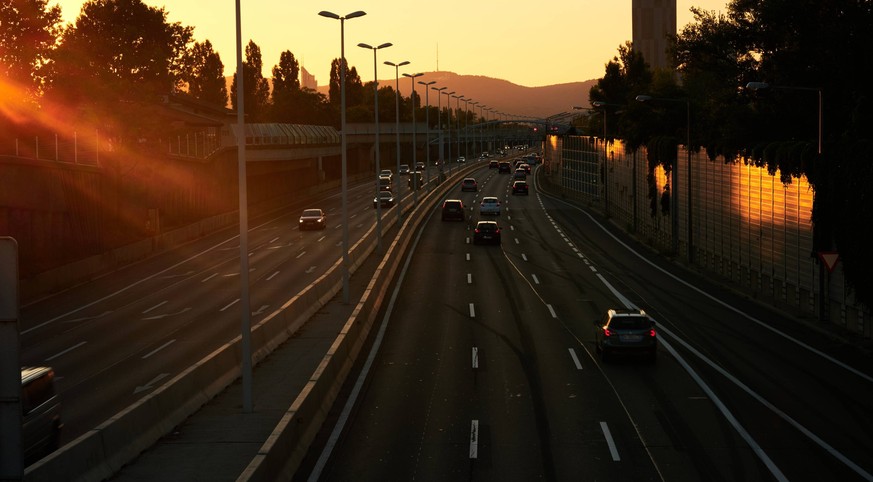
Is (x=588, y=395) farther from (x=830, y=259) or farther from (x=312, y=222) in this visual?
(x=312, y=222)

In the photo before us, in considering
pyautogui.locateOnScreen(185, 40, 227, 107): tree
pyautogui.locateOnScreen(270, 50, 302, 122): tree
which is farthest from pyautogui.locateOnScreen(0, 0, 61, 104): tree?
pyautogui.locateOnScreen(270, 50, 302, 122): tree

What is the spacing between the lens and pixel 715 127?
65188 millimetres

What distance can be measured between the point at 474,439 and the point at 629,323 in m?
10.1

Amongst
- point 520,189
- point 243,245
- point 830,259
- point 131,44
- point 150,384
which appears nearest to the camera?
point 243,245

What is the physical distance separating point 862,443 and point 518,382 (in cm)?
908

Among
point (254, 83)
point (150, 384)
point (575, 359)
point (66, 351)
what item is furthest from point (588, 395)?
point (254, 83)

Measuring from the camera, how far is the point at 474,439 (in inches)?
856

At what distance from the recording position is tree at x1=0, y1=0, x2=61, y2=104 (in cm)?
5431

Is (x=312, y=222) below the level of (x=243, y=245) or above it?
below

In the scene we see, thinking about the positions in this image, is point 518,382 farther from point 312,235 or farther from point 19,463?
point 312,235

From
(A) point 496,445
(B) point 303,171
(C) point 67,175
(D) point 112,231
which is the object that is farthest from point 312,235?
(B) point 303,171

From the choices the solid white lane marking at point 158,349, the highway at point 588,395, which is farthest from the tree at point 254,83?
the solid white lane marking at point 158,349

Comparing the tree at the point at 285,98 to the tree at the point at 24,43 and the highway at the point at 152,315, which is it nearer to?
the highway at the point at 152,315

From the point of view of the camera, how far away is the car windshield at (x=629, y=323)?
100.0 ft
